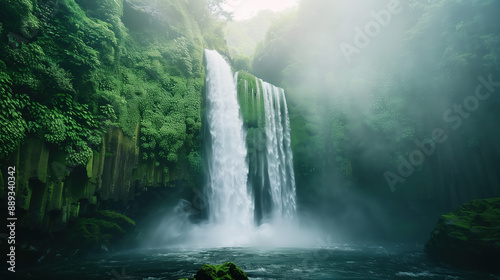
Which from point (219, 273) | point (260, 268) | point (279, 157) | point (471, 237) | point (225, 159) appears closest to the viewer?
point (219, 273)

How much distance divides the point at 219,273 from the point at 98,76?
8671mm

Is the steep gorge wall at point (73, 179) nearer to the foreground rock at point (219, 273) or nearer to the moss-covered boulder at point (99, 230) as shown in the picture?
the moss-covered boulder at point (99, 230)

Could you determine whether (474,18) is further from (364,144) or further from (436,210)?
(436,210)

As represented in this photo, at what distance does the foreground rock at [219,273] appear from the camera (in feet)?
12.6

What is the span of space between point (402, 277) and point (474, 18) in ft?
50.3

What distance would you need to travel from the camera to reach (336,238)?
16469 millimetres

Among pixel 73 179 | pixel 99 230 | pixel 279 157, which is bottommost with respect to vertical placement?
pixel 99 230

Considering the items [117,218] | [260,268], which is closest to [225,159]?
[117,218]

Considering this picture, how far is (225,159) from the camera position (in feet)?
46.3

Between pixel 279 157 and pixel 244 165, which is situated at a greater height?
pixel 279 157

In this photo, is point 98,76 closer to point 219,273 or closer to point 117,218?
point 117,218

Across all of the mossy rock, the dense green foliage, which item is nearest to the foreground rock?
the dense green foliage

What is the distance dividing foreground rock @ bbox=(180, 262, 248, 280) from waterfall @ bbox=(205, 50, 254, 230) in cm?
935

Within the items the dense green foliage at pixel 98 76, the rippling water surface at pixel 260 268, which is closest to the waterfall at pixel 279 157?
the dense green foliage at pixel 98 76
